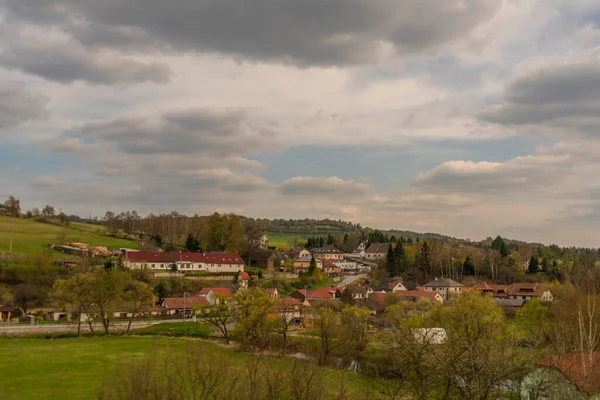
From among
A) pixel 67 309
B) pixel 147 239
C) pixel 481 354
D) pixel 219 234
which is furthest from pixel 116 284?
pixel 147 239

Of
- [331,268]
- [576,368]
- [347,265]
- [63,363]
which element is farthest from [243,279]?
[576,368]

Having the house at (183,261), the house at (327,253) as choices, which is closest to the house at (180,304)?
the house at (183,261)

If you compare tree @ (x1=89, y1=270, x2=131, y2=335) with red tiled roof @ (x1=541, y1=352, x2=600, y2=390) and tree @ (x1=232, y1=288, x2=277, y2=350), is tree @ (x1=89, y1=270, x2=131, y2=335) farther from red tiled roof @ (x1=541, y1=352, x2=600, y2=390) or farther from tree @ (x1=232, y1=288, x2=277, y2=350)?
red tiled roof @ (x1=541, y1=352, x2=600, y2=390)

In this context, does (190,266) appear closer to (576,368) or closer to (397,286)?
(397,286)

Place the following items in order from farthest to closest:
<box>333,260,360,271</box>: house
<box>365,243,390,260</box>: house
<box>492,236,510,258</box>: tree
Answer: <box>365,243,390,260</box>: house, <box>333,260,360,271</box>: house, <box>492,236,510,258</box>: tree

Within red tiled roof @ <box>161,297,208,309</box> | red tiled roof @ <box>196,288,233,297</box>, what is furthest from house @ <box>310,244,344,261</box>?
red tiled roof @ <box>161,297,208,309</box>

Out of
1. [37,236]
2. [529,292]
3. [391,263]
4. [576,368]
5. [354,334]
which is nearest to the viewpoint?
[576,368]
